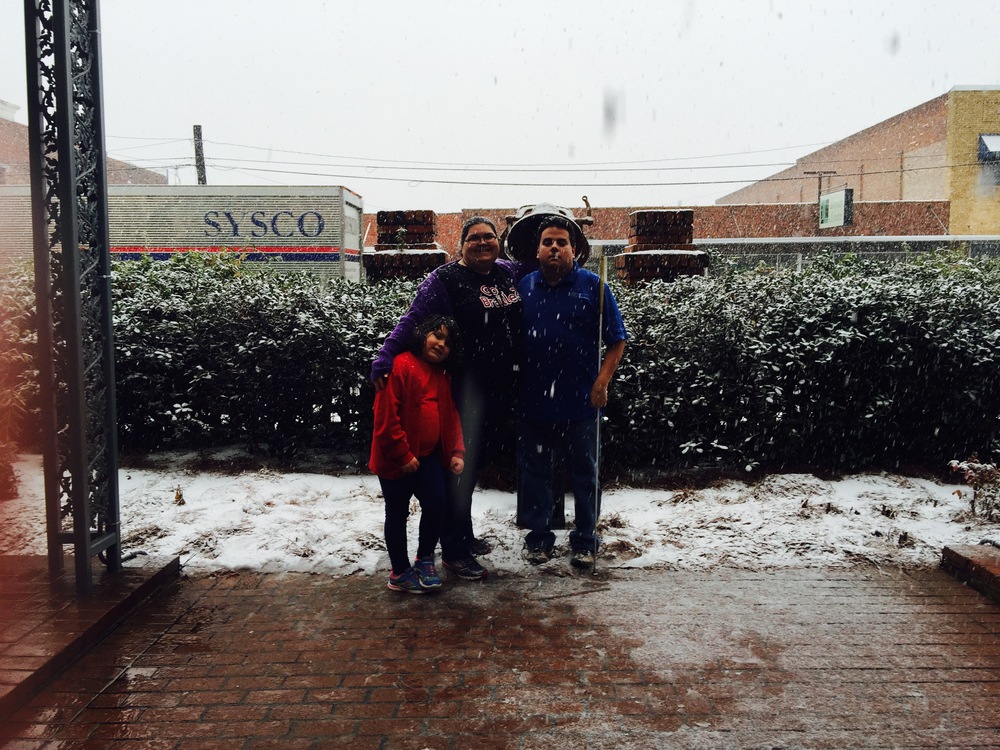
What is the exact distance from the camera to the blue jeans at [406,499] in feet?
12.9

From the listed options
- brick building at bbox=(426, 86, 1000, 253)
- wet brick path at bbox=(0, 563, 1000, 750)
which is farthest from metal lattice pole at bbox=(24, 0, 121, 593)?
brick building at bbox=(426, 86, 1000, 253)

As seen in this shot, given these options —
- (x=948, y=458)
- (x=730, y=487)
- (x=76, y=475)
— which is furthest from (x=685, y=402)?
(x=76, y=475)

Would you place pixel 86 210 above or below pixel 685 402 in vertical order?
above

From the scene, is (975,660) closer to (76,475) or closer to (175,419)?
(76,475)

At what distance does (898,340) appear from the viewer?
5570 millimetres

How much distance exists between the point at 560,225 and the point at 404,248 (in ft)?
Result: 11.0

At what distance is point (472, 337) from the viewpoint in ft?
13.6

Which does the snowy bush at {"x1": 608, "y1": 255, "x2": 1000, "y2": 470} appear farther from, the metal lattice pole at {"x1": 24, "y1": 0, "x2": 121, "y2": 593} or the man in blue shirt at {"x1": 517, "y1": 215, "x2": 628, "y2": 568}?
the metal lattice pole at {"x1": 24, "y1": 0, "x2": 121, "y2": 593}

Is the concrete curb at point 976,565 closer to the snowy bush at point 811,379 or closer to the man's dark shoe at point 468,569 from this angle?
the snowy bush at point 811,379

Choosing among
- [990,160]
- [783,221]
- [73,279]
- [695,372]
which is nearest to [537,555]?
[695,372]

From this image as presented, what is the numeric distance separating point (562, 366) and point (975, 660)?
2328mm

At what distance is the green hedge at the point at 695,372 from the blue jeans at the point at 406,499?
185 cm

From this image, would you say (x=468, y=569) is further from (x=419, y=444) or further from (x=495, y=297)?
(x=495, y=297)

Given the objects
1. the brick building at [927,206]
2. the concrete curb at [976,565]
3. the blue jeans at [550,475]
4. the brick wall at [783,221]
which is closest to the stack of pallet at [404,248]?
the blue jeans at [550,475]
